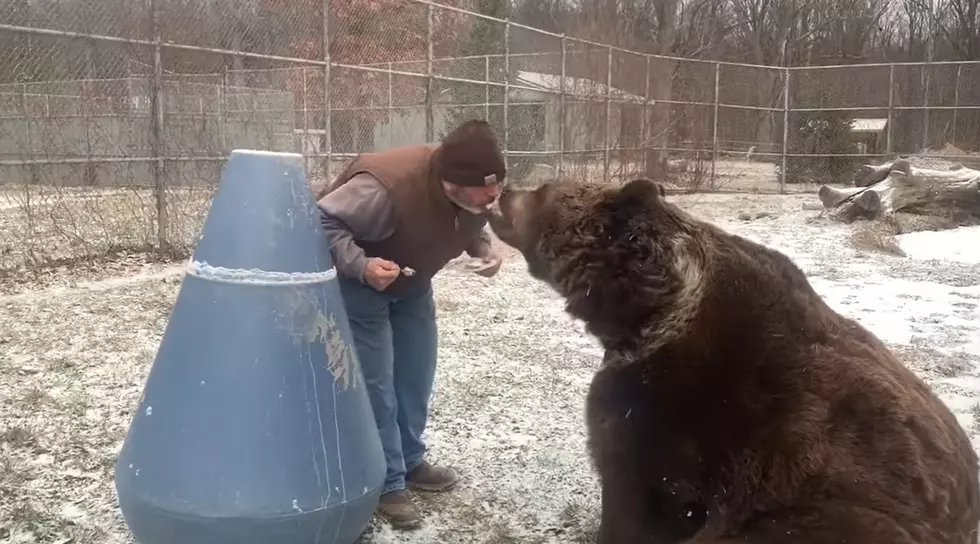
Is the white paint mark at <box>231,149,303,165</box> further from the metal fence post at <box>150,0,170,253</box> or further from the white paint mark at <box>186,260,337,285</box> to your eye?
the metal fence post at <box>150,0,170,253</box>

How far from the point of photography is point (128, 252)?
9.18 metres

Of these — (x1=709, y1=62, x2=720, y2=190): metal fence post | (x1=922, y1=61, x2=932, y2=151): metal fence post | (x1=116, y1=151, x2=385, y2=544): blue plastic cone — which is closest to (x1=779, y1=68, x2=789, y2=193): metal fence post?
(x1=709, y1=62, x2=720, y2=190): metal fence post

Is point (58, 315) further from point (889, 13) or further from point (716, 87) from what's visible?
point (889, 13)

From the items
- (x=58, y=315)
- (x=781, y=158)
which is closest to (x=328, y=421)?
(x=58, y=315)

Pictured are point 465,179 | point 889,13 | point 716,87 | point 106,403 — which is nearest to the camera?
point 465,179

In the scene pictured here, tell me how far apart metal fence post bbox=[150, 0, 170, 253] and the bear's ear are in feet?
22.9

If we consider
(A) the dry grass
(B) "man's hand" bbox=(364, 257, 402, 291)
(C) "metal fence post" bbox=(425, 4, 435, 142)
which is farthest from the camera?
(C) "metal fence post" bbox=(425, 4, 435, 142)

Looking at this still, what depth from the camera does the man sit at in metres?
3.42

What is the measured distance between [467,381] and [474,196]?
2.70 meters

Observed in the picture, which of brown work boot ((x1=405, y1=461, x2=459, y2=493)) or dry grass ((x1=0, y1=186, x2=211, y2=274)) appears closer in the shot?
brown work boot ((x1=405, y1=461, x2=459, y2=493))

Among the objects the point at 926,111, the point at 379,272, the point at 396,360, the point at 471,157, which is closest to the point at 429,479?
the point at 396,360

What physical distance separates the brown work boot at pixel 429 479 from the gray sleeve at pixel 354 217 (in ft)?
4.49

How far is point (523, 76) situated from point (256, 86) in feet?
21.4

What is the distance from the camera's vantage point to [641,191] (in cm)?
303
